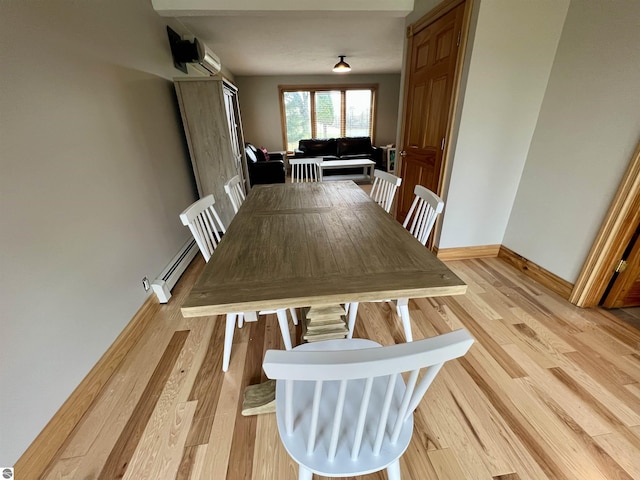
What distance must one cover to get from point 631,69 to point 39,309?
321 cm

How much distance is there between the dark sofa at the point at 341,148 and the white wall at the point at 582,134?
4471mm

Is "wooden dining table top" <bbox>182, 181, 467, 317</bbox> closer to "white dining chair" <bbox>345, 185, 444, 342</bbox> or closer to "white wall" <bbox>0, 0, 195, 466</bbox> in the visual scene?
"white dining chair" <bbox>345, 185, 444, 342</bbox>

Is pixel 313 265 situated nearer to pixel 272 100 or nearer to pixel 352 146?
pixel 352 146

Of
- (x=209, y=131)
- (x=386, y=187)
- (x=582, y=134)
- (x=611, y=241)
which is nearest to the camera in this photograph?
(x=611, y=241)

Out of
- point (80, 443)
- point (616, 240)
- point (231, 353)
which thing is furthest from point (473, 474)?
point (616, 240)

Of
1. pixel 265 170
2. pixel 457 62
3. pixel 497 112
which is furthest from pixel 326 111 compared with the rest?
pixel 497 112

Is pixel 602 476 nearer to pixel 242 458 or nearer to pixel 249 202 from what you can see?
pixel 242 458

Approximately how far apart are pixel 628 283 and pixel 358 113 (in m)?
6.29

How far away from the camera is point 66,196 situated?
4.09 ft

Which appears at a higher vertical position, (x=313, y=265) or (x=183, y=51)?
(x=183, y=51)

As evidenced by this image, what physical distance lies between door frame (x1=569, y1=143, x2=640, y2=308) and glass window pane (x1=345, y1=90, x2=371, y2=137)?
237 inches

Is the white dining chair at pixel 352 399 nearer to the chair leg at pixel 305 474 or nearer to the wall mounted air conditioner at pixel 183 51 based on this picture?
the chair leg at pixel 305 474

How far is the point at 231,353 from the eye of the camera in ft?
5.06

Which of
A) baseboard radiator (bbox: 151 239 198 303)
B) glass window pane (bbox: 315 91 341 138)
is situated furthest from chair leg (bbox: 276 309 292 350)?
glass window pane (bbox: 315 91 341 138)
